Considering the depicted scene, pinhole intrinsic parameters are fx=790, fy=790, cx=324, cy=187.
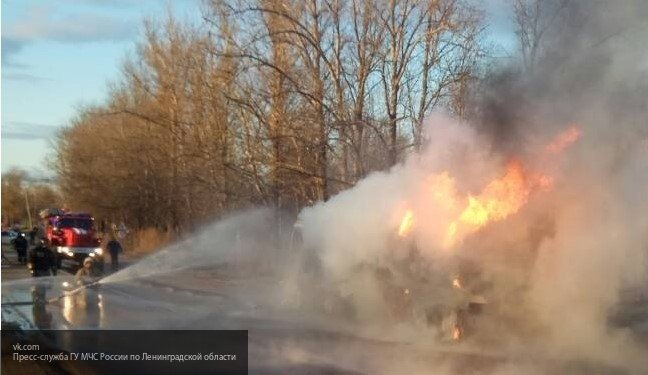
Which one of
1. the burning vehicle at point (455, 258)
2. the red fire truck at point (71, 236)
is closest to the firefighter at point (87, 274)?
the burning vehicle at point (455, 258)

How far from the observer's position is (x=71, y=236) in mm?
25469

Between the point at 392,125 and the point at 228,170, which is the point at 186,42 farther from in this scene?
the point at 392,125

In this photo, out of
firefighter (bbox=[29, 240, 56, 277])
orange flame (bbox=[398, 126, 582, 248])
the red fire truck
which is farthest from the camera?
the red fire truck

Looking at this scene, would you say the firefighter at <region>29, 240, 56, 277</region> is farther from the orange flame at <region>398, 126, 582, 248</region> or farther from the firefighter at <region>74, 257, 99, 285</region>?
the orange flame at <region>398, 126, 582, 248</region>

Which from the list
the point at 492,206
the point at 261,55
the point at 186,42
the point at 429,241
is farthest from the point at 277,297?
the point at 186,42

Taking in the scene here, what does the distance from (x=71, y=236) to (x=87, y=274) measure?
10.4 metres

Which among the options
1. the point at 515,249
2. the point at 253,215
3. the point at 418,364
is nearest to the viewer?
the point at 418,364

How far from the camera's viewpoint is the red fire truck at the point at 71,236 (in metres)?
24.6

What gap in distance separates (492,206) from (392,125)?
9.91m

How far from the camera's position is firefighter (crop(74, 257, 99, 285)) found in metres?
15.1

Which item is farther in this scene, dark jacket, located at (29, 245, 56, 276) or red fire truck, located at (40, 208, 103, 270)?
red fire truck, located at (40, 208, 103, 270)

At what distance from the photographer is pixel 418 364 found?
27.9 feet

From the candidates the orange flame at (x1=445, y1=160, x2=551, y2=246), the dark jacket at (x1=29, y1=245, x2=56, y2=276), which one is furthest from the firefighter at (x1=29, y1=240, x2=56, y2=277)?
the orange flame at (x1=445, y1=160, x2=551, y2=246)

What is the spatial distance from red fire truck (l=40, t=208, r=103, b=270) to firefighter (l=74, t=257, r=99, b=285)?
7.34 meters
